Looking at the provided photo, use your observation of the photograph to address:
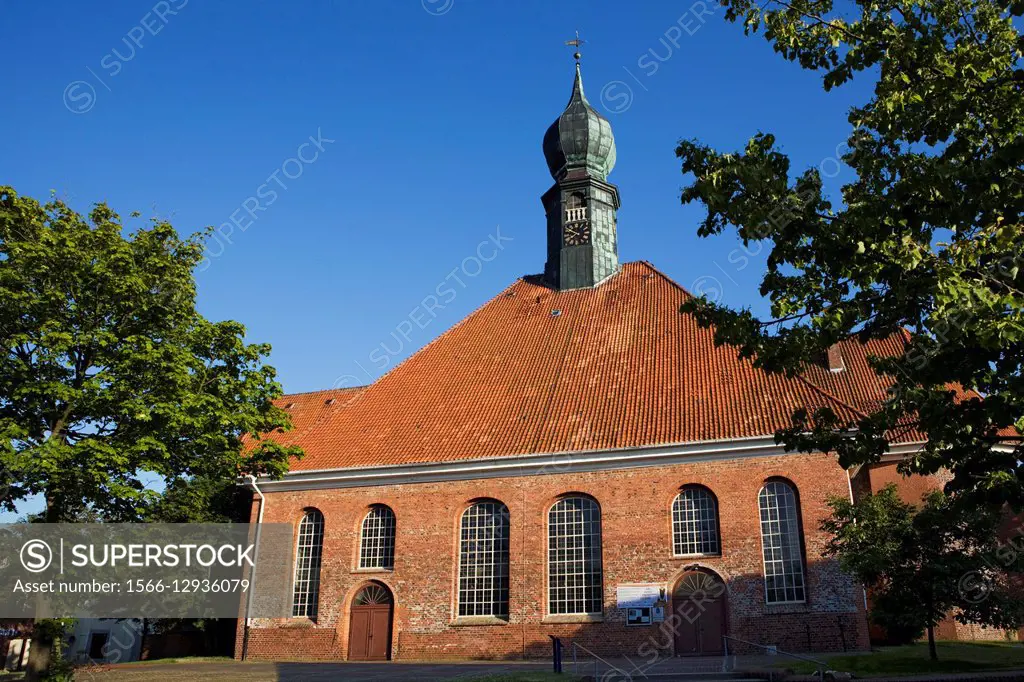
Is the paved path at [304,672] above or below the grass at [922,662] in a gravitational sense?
below

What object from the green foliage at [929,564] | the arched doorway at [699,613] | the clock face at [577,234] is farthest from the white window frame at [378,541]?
the green foliage at [929,564]

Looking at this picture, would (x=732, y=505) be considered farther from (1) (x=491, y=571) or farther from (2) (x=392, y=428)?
(2) (x=392, y=428)

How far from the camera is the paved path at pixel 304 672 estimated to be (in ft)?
55.2

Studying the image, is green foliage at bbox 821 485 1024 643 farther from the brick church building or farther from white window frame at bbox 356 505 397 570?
white window frame at bbox 356 505 397 570

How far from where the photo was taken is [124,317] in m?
18.0

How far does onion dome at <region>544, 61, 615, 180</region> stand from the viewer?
3103 centimetres

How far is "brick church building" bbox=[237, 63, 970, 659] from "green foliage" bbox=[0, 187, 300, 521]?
713 centimetres

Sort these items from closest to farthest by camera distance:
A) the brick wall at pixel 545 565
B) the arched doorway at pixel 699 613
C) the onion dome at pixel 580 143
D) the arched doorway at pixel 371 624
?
the brick wall at pixel 545 565 < the arched doorway at pixel 699 613 < the arched doorway at pixel 371 624 < the onion dome at pixel 580 143

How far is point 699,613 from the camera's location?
2088 cm

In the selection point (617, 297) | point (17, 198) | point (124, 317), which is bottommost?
point (124, 317)

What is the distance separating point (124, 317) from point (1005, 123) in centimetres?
1720

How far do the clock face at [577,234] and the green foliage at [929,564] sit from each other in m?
15.9

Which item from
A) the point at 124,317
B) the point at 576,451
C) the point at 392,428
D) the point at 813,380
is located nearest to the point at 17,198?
the point at 124,317

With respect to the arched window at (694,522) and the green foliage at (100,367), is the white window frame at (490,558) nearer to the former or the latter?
the arched window at (694,522)
